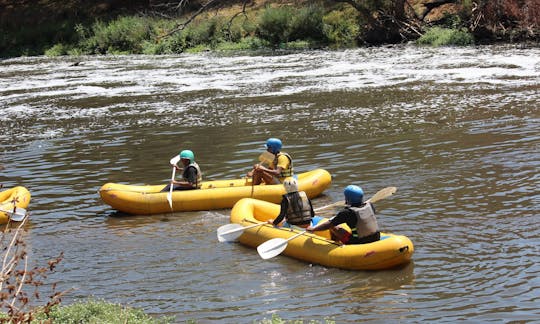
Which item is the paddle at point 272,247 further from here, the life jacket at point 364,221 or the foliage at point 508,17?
the foliage at point 508,17

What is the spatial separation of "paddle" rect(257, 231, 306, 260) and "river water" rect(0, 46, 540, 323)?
209 millimetres

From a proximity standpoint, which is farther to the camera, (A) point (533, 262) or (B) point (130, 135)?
(B) point (130, 135)

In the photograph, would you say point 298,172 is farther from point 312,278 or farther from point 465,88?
point 465,88

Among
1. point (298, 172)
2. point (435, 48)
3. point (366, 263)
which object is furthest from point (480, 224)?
point (435, 48)

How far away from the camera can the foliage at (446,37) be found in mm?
28812

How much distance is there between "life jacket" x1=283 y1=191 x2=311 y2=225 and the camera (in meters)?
9.04

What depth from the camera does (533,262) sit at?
7.85 m

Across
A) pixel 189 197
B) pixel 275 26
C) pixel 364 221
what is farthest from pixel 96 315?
pixel 275 26

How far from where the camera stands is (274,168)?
439 inches

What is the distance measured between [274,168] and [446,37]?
776 inches

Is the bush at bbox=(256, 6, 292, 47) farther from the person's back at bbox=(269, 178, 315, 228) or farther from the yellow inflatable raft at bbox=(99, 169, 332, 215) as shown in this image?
the person's back at bbox=(269, 178, 315, 228)

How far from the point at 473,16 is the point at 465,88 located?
1084 centimetres

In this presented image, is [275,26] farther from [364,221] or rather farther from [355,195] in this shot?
[364,221]

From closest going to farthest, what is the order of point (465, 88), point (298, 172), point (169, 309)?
point (169, 309) < point (298, 172) < point (465, 88)
